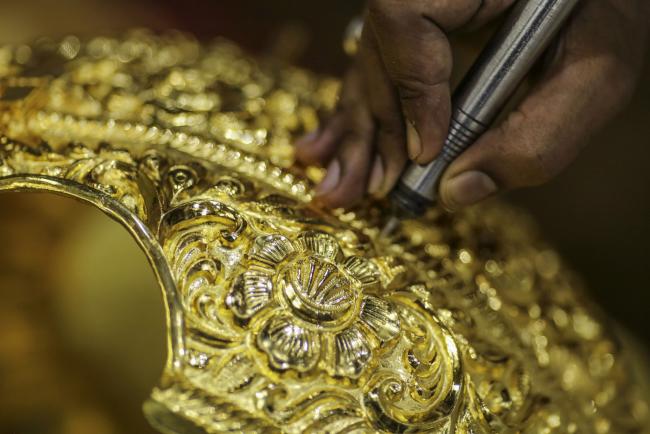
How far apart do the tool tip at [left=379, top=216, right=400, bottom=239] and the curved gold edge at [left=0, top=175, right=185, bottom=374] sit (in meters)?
0.22

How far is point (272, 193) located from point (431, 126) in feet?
0.52

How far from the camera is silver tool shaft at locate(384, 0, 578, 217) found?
54 centimetres

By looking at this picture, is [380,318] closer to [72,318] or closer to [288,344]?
[288,344]

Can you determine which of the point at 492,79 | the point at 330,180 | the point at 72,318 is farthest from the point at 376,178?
the point at 72,318

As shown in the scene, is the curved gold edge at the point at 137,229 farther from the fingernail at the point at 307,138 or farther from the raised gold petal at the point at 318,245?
the fingernail at the point at 307,138

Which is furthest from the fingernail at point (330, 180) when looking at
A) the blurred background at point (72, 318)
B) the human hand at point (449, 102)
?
the blurred background at point (72, 318)

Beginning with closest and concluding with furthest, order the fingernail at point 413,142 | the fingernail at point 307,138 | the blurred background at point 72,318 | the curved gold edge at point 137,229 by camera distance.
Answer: the curved gold edge at point 137,229, the fingernail at point 413,142, the fingernail at point 307,138, the blurred background at point 72,318

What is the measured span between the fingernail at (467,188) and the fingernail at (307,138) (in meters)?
0.16

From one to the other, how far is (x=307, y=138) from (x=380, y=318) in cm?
25

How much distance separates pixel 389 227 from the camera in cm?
63

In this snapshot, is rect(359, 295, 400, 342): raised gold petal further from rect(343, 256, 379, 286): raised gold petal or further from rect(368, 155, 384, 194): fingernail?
rect(368, 155, 384, 194): fingernail

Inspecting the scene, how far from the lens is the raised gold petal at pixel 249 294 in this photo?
49cm

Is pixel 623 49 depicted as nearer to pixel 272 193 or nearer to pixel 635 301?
pixel 272 193

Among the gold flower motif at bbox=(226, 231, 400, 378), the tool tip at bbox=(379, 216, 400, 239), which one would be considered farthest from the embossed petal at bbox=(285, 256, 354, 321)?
the tool tip at bbox=(379, 216, 400, 239)
